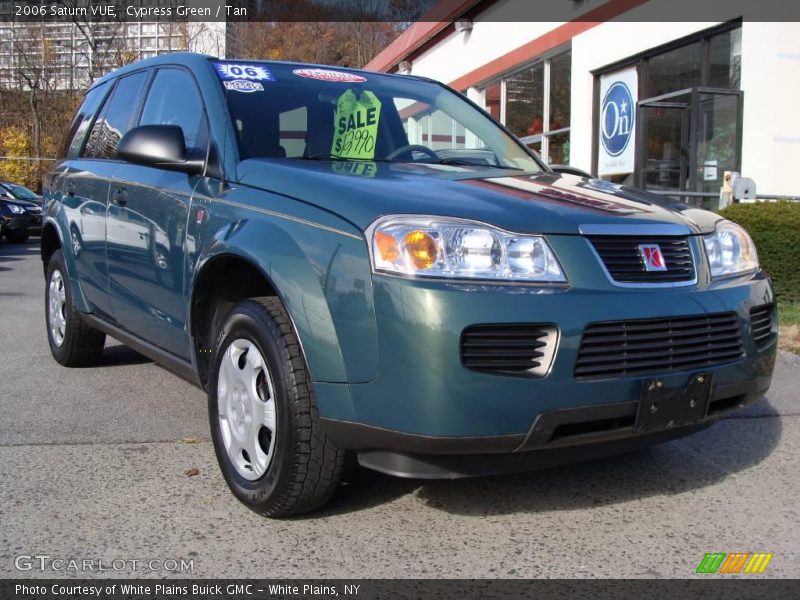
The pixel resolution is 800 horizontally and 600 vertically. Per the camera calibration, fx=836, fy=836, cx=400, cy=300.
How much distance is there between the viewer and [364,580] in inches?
104

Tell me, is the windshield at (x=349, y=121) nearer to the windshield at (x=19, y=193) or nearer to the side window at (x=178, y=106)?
the side window at (x=178, y=106)

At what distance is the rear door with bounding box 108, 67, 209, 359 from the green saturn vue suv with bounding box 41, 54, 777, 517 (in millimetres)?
23

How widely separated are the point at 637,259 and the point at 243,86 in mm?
2023

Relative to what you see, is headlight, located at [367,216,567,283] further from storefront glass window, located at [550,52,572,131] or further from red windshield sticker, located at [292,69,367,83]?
storefront glass window, located at [550,52,572,131]

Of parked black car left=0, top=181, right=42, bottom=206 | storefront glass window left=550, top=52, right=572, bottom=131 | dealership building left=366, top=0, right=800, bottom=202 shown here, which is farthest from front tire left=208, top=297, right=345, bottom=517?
parked black car left=0, top=181, right=42, bottom=206

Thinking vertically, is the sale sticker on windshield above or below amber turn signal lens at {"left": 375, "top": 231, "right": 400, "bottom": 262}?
above

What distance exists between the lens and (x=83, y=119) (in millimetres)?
5637

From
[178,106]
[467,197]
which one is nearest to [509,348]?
[467,197]

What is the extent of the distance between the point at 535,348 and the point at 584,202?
0.73 m

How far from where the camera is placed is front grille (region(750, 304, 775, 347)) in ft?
10.2

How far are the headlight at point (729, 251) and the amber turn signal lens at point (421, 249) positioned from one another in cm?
114

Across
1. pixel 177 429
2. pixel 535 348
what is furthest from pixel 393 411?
pixel 177 429

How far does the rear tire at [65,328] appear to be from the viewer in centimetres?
540
